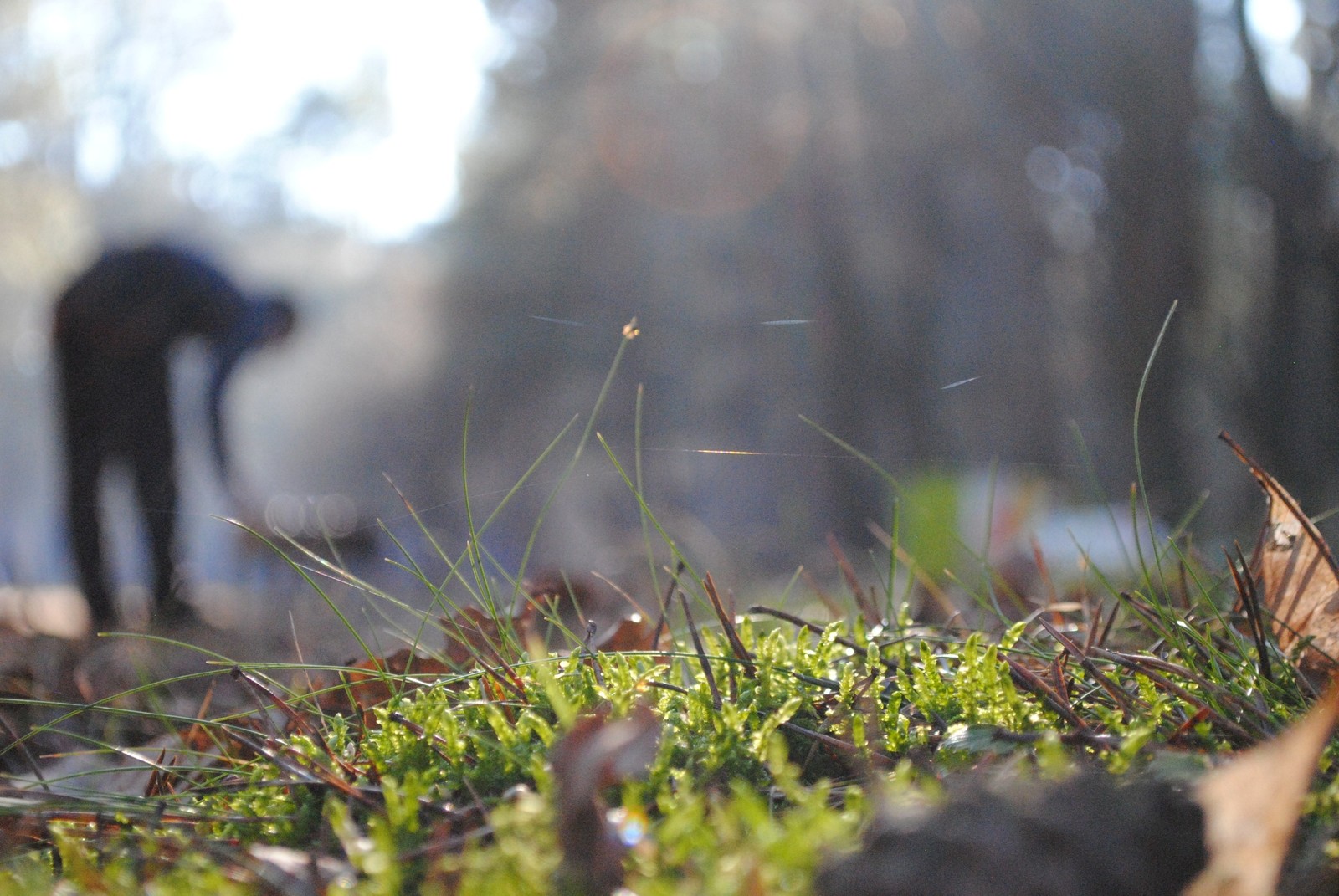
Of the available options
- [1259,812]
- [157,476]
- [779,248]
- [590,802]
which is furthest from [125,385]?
[779,248]

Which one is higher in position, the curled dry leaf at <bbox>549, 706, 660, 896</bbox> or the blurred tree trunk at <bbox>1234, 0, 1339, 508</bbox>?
the curled dry leaf at <bbox>549, 706, 660, 896</bbox>

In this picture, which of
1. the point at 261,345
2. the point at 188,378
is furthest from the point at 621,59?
the point at 261,345

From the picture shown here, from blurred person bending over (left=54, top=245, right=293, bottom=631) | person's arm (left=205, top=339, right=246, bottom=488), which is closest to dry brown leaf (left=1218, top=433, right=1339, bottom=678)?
blurred person bending over (left=54, top=245, right=293, bottom=631)

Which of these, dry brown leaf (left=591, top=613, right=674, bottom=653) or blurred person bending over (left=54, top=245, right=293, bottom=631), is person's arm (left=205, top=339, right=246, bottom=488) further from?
dry brown leaf (left=591, top=613, right=674, bottom=653)

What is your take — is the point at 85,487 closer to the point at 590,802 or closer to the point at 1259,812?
the point at 590,802

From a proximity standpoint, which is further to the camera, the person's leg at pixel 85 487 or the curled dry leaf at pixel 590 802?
the person's leg at pixel 85 487

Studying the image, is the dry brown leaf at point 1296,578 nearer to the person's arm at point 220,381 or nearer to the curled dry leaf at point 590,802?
the curled dry leaf at point 590,802

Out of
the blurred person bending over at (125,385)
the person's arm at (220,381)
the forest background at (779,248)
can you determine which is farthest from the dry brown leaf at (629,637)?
the person's arm at (220,381)

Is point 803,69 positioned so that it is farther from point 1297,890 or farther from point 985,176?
point 1297,890
